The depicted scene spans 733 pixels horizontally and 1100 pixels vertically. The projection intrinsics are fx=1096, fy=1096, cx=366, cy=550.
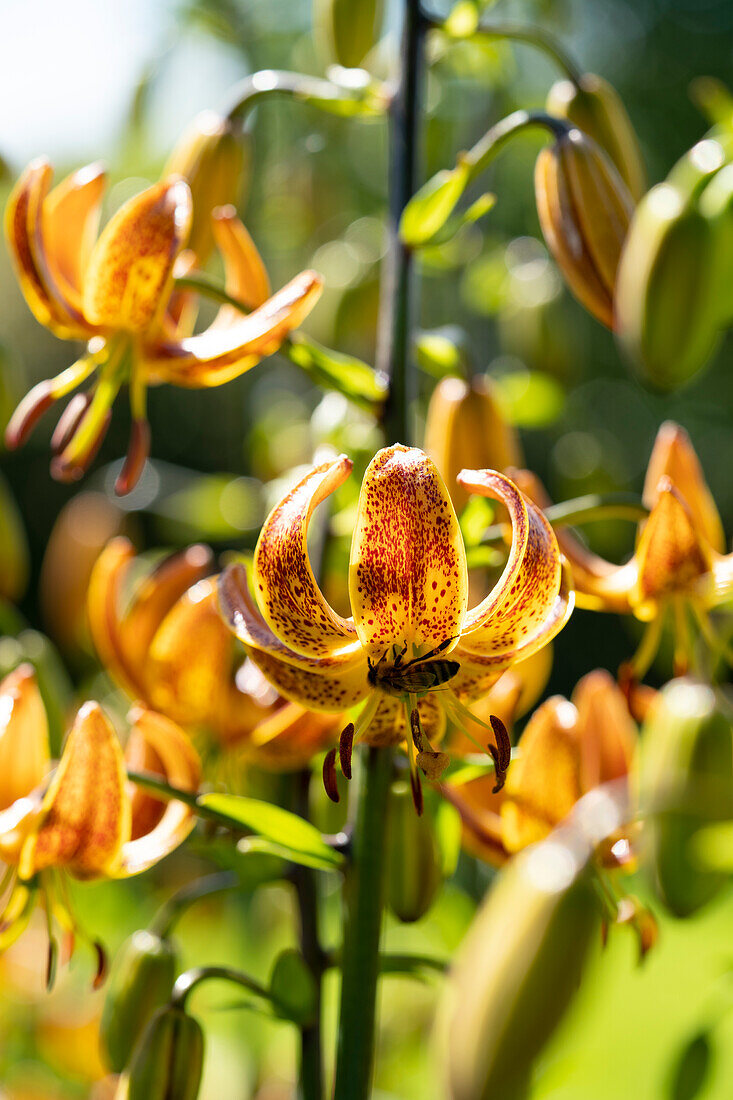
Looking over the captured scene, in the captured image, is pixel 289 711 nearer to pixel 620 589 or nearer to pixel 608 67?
pixel 620 589

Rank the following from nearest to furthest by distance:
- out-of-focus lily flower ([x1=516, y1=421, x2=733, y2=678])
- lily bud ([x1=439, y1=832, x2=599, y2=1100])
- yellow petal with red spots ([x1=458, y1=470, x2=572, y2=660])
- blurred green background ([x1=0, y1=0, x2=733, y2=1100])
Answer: lily bud ([x1=439, y1=832, x2=599, y2=1100]) → yellow petal with red spots ([x1=458, y1=470, x2=572, y2=660]) → out-of-focus lily flower ([x1=516, y1=421, x2=733, y2=678]) → blurred green background ([x1=0, y1=0, x2=733, y2=1100])

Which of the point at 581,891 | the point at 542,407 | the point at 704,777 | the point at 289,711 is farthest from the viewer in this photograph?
the point at 542,407

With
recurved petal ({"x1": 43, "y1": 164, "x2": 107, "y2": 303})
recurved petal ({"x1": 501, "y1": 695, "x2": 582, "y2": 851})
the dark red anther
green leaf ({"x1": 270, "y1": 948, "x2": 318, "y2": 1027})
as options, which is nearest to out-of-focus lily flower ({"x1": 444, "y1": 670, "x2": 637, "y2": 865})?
recurved petal ({"x1": 501, "y1": 695, "x2": 582, "y2": 851})

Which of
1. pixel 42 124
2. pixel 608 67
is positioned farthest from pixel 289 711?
pixel 608 67

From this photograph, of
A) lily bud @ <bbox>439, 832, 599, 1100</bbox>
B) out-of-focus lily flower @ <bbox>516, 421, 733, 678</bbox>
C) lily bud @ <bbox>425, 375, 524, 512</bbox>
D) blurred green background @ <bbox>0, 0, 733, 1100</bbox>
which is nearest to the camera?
lily bud @ <bbox>439, 832, 599, 1100</bbox>

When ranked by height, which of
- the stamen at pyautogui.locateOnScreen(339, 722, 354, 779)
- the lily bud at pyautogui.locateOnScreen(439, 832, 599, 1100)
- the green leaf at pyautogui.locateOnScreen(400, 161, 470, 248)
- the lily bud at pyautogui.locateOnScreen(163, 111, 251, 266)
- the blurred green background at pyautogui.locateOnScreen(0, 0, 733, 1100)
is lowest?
the blurred green background at pyautogui.locateOnScreen(0, 0, 733, 1100)

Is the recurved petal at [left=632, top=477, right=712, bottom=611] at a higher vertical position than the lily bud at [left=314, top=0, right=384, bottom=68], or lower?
lower

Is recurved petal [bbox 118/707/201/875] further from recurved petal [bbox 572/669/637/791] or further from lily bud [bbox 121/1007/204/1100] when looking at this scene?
recurved petal [bbox 572/669/637/791]
